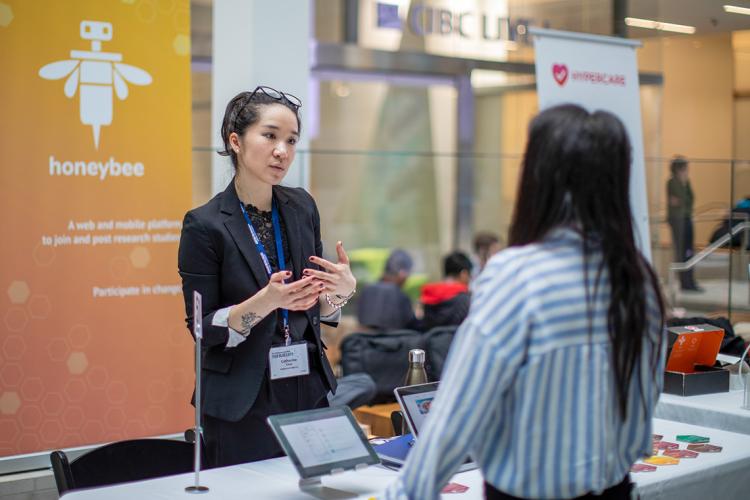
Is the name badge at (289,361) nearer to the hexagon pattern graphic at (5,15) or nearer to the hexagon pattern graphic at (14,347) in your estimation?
the hexagon pattern graphic at (14,347)

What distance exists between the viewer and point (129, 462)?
2557mm

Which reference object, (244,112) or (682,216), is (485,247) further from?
(244,112)

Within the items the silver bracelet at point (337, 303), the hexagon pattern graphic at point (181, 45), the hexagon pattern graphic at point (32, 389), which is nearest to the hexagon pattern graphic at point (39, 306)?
the hexagon pattern graphic at point (32, 389)

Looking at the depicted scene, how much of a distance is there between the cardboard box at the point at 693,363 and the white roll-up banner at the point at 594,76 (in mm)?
955

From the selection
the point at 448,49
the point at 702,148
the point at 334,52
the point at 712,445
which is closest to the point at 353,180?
the point at 334,52

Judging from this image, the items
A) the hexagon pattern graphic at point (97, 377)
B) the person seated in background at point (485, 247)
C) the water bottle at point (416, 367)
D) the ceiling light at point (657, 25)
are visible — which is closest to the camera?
the water bottle at point (416, 367)

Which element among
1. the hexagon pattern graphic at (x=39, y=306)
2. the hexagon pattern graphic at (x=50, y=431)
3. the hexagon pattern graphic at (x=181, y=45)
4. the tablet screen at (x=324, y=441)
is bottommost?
the hexagon pattern graphic at (x=50, y=431)

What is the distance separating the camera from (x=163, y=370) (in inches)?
150

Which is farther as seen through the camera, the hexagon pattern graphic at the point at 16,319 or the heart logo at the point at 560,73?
the heart logo at the point at 560,73

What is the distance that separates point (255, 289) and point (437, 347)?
2.48m

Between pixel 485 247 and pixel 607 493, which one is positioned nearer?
pixel 607 493

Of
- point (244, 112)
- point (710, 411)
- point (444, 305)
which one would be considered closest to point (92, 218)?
point (244, 112)

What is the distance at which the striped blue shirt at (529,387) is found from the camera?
147 centimetres

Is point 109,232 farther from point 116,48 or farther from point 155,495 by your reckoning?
point 155,495
